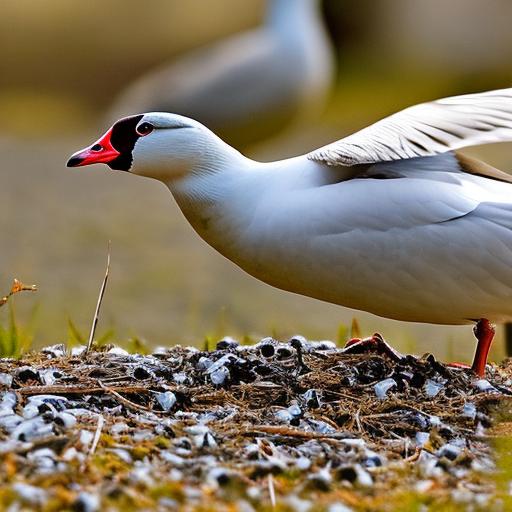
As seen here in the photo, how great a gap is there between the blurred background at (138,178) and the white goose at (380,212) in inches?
52.9

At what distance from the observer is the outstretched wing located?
13.2 ft

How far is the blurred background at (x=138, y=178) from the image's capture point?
7020mm

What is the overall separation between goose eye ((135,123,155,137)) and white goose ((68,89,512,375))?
0.02 m

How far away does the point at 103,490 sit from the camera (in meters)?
3.12

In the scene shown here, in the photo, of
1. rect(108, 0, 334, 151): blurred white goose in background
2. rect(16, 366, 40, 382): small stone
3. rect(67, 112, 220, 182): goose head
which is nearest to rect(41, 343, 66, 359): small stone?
rect(16, 366, 40, 382): small stone

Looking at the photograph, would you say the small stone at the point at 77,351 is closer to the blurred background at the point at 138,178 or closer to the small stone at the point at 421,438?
the blurred background at the point at 138,178

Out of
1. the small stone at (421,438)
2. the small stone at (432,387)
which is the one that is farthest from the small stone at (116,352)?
the small stone at (421,438)

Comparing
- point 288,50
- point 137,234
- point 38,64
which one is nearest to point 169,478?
point 137,234

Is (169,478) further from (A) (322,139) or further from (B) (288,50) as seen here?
(A) (322,139)

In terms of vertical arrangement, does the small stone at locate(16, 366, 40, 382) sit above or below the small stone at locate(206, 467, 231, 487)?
above

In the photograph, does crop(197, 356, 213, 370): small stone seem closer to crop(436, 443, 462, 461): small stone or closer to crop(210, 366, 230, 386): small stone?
crop(210, 366, 230, 386): small stone

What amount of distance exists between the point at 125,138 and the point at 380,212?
37.9 inches

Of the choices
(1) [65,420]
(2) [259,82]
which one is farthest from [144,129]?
(2) [259,82]

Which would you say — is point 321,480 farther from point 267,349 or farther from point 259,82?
point 259,82
